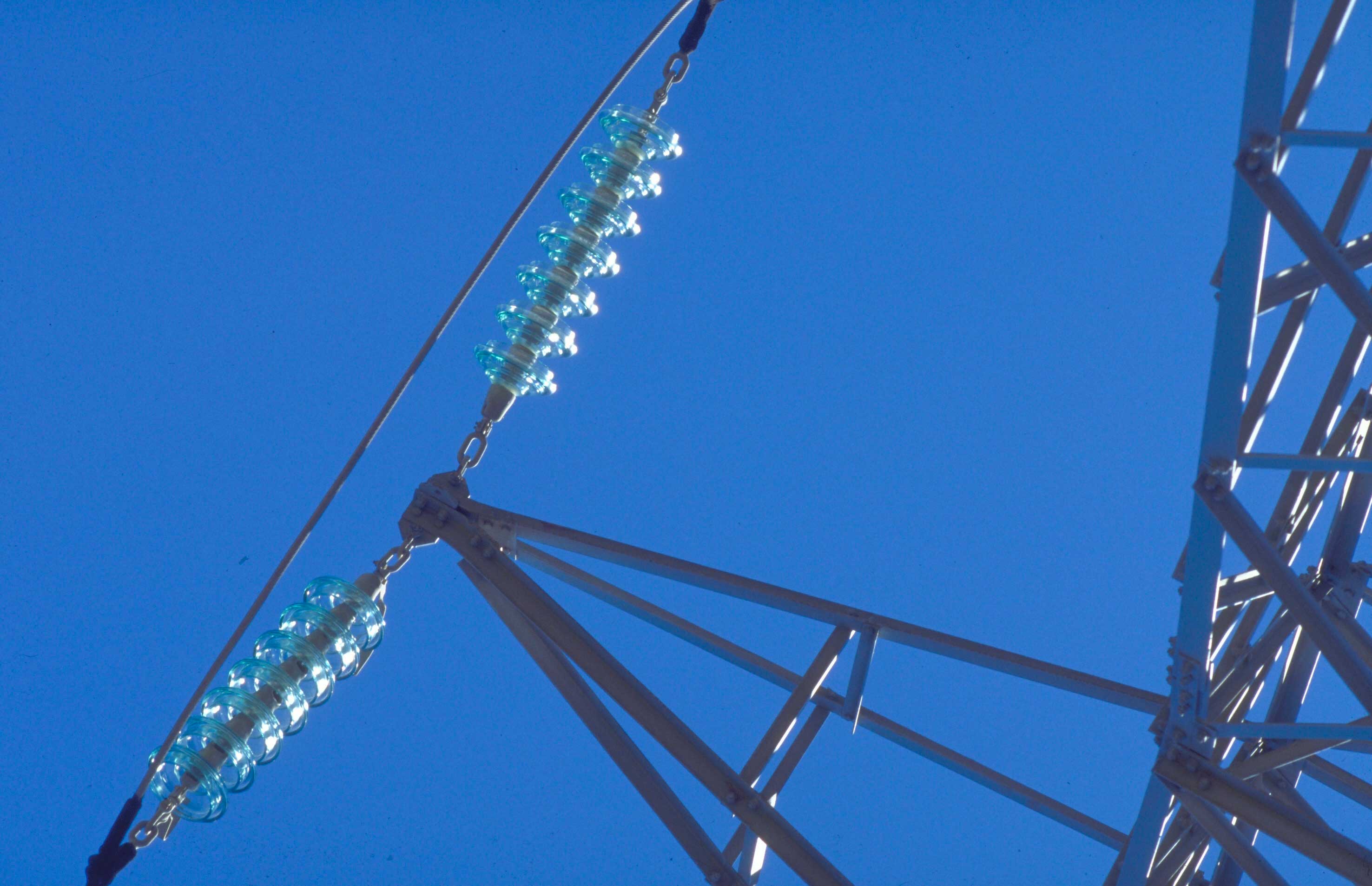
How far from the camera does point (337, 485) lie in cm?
777

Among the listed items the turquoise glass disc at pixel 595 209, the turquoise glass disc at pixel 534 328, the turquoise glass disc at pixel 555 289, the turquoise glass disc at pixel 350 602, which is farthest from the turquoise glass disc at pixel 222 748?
the turquoise glass disc at pixel 595 209

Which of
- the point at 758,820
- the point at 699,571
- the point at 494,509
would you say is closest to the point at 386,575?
the point at 494,509

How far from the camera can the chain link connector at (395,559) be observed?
753 centimetres

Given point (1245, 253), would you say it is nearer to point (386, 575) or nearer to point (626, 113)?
point (626, 113)

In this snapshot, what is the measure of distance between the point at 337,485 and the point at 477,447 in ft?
2.99

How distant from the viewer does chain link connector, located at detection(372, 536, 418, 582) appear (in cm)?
753

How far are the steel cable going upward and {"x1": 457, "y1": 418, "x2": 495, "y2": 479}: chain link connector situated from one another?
53 cm

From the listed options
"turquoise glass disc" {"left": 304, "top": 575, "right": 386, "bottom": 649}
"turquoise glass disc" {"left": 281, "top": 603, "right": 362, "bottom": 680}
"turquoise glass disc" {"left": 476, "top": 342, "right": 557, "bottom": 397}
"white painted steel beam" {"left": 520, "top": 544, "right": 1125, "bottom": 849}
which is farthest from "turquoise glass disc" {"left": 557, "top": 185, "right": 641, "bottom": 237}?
"turquoise glass disc" {"left": 281, "top": 603, "right": 362, "bottom": 680}

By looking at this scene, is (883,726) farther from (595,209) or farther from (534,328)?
(595,209)

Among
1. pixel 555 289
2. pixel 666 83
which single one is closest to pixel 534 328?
pixel 555 289

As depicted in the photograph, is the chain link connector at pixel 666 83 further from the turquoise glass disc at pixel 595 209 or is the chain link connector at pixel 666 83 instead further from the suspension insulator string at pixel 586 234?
the turquoise glass disc at pixel 595 209

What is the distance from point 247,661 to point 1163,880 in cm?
594

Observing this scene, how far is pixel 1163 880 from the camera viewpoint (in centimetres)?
796

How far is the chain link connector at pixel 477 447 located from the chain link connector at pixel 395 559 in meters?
0.51
